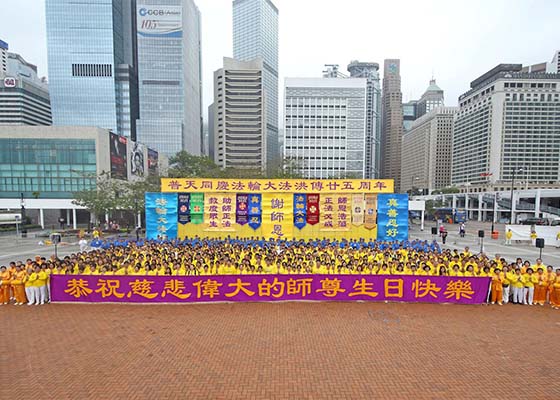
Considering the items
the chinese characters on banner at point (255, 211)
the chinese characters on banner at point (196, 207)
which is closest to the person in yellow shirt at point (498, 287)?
the chinese characters on banner at point (255, 211)

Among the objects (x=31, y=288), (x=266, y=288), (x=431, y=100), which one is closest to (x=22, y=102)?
(x=31, y=288)

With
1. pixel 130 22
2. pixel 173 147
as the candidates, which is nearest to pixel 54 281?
pixel 173 147

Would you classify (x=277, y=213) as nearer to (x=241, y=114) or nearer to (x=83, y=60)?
(x=241, y=114)

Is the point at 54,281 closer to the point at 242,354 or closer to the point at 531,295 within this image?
the point at 242,354

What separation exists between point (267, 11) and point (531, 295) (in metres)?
186

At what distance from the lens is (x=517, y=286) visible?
371 inches

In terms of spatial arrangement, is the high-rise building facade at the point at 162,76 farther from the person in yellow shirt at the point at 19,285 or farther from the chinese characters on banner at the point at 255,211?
the person in yellow shirt at the point at 19,285

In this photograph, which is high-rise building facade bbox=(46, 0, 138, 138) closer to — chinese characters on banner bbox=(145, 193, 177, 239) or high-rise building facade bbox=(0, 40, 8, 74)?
high-rise building facade bbox=(0, 40, 8, 74)

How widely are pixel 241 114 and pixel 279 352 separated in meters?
92.7

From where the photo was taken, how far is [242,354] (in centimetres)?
629

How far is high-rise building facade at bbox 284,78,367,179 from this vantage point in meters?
79.4

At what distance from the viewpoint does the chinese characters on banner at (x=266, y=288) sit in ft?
29.7

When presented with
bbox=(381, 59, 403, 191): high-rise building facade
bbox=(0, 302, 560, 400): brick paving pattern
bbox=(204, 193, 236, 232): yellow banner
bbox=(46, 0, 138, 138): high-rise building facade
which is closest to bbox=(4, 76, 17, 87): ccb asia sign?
bbox=(46, 0, 138, 138): high-rise building facade

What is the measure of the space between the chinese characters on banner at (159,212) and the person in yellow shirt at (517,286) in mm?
17352
